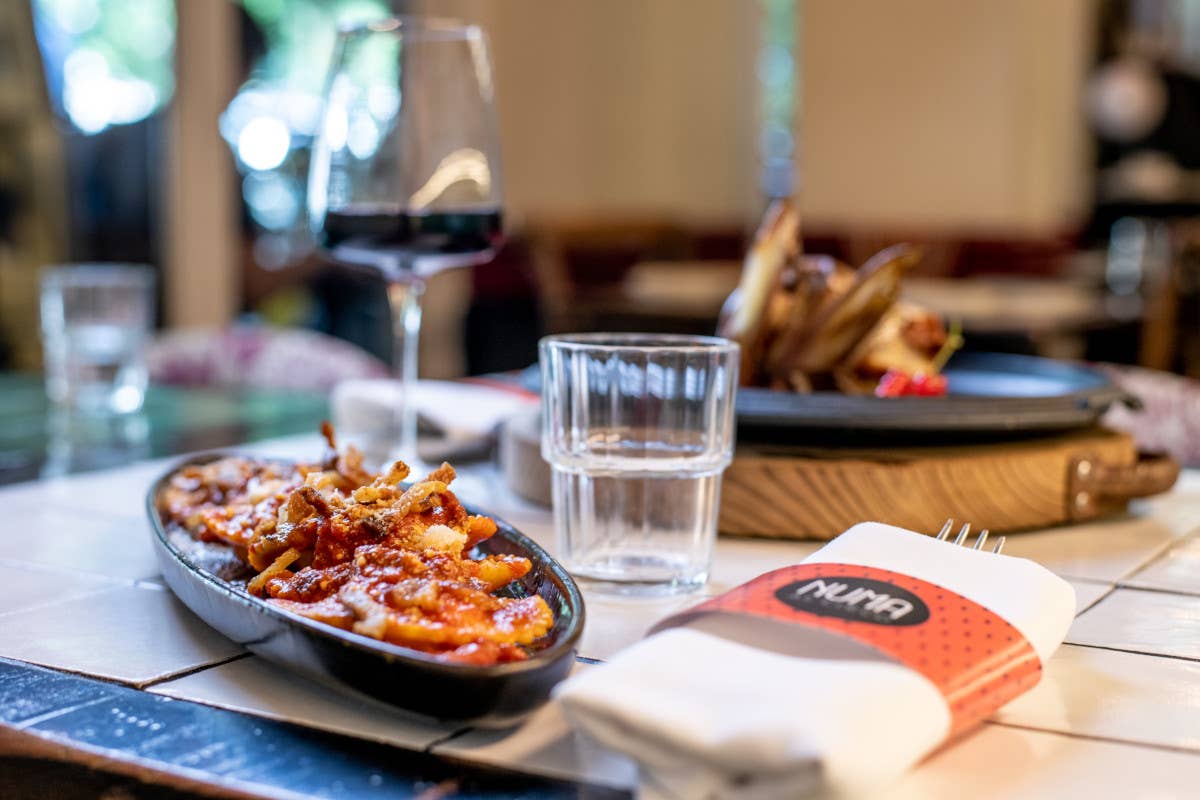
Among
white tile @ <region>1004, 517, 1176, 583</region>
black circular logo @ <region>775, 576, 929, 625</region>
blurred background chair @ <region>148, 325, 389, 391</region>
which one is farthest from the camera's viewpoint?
blurred background chair @ <region>148, 325, 389, 391</region>

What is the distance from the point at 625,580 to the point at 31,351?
152 inches

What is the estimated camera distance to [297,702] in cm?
62

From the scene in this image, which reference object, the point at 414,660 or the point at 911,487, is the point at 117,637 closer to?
the point at 414,660

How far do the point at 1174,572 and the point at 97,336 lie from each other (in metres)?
1.32

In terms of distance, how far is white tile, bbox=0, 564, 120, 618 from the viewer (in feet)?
2.66

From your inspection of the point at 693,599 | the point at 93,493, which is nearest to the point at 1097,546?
the point at 693,599

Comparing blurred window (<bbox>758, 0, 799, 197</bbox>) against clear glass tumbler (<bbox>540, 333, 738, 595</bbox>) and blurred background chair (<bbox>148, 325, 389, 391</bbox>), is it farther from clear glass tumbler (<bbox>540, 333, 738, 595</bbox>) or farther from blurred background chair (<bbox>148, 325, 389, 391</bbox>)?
clear glass tumbler (<bbox>540, 333, 738, 595</bbox>)

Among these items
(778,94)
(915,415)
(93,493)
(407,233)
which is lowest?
(93,493)

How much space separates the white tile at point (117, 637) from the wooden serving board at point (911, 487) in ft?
1.48

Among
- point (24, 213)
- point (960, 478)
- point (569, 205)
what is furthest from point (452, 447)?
point (569, 205)

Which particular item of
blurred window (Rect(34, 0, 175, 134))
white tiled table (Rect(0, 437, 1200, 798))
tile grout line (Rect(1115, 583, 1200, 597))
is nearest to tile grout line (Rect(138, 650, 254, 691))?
white tiled table (Rect(0, 437, 1200, 798))

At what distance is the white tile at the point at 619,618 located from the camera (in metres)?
0.73

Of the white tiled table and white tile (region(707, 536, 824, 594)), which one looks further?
white tile (region(707, 536, 824, 594))

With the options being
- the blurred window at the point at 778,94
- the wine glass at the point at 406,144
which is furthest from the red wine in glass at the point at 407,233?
the blurred window at the point at 778,94
